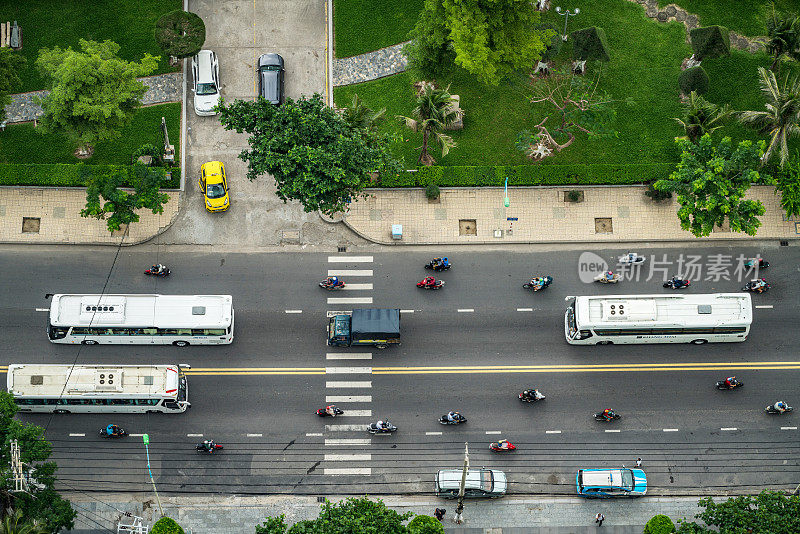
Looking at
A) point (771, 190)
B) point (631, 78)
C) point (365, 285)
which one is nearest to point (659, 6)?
point (631, 78)

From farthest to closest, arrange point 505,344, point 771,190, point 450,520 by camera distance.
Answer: point 771,190 < point 505,344 < point 450,520

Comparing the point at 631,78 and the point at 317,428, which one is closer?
the point at 317,428

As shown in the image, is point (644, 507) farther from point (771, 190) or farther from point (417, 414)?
point (771, 190)

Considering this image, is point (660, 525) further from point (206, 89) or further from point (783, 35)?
point (206, 89)

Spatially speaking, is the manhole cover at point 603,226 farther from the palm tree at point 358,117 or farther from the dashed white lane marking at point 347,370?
the dashed white lane marking at point 347,370

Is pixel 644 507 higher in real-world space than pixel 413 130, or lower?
lower

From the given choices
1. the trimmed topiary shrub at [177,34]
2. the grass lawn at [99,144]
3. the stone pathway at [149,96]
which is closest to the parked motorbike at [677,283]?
the grass lawn at [99,144]

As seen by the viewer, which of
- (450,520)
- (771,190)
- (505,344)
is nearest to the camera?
(450,520)
